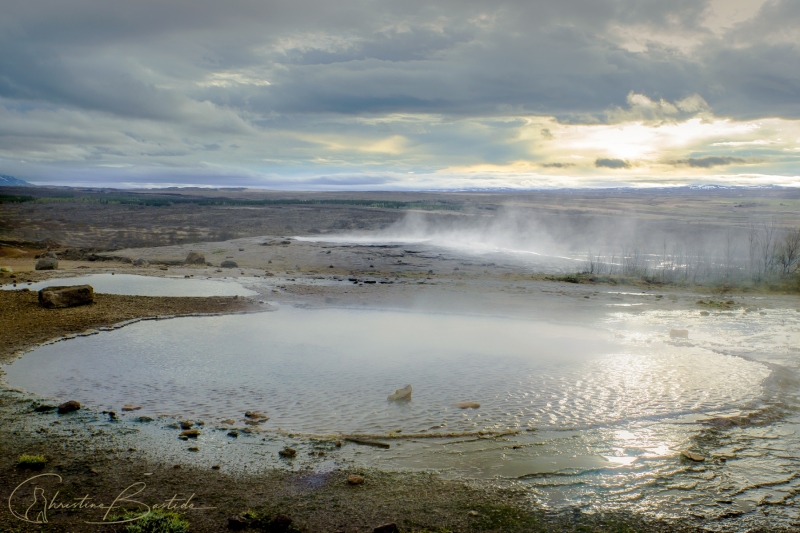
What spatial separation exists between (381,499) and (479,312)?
10.3m

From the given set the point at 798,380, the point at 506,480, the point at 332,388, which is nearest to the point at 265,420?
the point at 332,388

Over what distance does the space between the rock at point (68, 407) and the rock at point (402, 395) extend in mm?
3957

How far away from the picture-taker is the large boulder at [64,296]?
514 inches

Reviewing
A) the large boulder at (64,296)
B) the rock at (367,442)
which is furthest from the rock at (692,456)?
the large boulder at (64,296)

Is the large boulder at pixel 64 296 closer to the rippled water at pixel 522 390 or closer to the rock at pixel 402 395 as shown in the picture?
the rippled water at pixel 522 390

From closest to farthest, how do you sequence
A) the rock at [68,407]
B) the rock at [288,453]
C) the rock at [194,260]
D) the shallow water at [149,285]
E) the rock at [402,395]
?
the rock at [288,453]
the rock at [68,407]
the rock at [402,395]
the shallow water at [149,285]
the rock at [194,260]

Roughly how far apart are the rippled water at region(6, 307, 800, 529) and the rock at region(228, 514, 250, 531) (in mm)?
1685

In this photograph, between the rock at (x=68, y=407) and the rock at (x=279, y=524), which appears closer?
the rock at (x=279, y=524)

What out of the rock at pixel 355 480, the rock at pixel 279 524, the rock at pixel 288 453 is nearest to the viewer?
the rock at pixel 279 524

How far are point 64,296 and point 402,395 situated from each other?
30.2ft

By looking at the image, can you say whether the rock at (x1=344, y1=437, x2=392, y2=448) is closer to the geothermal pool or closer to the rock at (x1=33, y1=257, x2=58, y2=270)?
the geothermal pool

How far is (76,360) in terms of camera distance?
9.73 meters

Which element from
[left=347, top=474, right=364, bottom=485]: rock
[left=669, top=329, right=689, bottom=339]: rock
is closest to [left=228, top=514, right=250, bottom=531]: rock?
[left=347, top=474, right=364, bottom=485]: rock

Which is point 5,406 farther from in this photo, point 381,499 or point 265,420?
point 381,499
